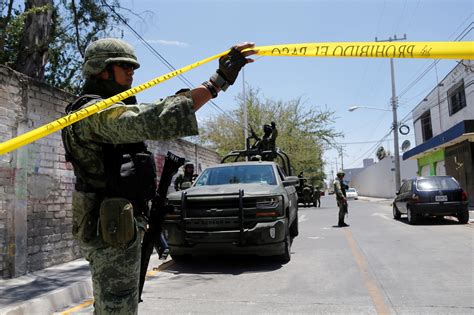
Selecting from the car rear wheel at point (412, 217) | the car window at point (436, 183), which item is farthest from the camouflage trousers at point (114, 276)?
the car window at point (436, 183)

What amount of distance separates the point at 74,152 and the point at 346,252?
22.0 feet

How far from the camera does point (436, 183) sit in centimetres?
1319

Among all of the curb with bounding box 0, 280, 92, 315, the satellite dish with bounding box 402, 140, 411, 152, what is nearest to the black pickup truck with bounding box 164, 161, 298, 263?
the curb with bounding box 0, 280, 92, 315

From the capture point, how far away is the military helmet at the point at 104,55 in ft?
7.79

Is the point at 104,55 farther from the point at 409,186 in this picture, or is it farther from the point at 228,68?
the point at 409,186

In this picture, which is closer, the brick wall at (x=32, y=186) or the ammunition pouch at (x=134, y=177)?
the ammunition pouch at (x=134, y=177)

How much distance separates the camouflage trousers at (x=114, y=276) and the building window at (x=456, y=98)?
84.4ft

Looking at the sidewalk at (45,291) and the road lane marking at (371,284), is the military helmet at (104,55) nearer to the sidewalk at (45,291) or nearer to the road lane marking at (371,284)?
the sidewalk at (45,291)

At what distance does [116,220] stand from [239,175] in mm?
5969

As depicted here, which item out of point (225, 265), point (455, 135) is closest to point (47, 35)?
point (225, 265)

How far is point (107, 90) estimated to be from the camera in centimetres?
243

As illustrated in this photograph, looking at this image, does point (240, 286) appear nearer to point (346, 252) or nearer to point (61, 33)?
point (346, 252)

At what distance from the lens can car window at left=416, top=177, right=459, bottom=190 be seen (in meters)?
13.0

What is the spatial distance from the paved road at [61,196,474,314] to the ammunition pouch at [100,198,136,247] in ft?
8.36
